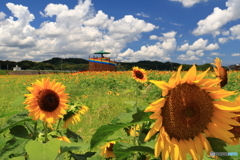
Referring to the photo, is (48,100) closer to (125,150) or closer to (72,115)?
(72,115)

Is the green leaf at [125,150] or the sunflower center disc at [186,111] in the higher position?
the sunflower center disc at [186,111]

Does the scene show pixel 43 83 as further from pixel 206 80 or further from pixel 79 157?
pixel 206 80

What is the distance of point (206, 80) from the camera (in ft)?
2.87

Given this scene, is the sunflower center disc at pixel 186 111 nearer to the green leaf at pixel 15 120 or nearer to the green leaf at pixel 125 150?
the green leaf at pixel 125 150

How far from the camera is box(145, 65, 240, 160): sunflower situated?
2.74 feet

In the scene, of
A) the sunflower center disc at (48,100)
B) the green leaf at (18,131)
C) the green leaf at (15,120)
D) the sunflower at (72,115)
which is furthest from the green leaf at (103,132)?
the sunflower at (72,115)

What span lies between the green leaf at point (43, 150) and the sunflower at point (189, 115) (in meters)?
0.56

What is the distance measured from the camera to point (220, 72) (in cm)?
141

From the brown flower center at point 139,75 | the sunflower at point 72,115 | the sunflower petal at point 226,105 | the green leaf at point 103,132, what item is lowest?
the sunflower at point 72,115

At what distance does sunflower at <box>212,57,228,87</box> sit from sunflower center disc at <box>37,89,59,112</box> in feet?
3.84

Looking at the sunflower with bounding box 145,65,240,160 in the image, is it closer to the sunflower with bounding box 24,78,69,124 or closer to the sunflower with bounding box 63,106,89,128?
the sunflower with bounding box 24,78,69,124

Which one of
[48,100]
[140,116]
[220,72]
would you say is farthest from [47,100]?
[220,72]

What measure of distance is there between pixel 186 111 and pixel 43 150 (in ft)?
2.46

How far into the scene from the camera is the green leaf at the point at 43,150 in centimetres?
113
